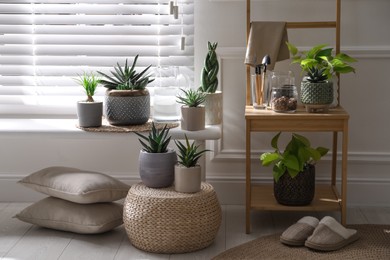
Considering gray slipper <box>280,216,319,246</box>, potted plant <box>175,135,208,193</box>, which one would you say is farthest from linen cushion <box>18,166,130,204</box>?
gray slipper <box>280,216,319,246</box>

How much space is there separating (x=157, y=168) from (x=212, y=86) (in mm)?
648

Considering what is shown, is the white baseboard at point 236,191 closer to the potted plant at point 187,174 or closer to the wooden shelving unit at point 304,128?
the wooden shelving unit at point 304,128

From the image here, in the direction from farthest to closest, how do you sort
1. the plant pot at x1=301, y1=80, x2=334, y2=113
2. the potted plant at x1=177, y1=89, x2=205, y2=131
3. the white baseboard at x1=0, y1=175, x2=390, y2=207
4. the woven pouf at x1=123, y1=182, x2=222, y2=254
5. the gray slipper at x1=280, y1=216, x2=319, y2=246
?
1. the white baseboard at x1=0, y1=175, x2=390, y2=207
2. the potted plant at x1=177, y1=89, x2=205, y2=131
3. the plant pot at x1=301, y1=80, x2=334, y2=113
4. the gray slipper at x1=280, y1=216, x2=319, y2=246
5. the woven pouf at x1=123, y1=182, x2=222, y2=254

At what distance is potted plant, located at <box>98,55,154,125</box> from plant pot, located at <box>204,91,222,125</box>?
0.30 m

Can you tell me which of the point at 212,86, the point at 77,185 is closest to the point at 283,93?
the point at 212,86

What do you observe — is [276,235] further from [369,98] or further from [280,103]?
[369,98]

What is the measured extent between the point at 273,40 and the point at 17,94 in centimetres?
150

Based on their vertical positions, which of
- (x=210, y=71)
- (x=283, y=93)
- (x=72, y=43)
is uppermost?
(x=72, y=43)

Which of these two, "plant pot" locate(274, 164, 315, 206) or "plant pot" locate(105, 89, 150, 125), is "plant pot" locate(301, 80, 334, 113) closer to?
"plant pot" locate(274, 164, 315, 206)

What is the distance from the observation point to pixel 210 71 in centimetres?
382

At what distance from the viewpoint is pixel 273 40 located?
3.74m

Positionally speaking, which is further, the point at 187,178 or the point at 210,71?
the point at 210,71

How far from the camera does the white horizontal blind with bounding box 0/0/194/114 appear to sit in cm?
410

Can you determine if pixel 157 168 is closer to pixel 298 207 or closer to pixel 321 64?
pixel 298 207
